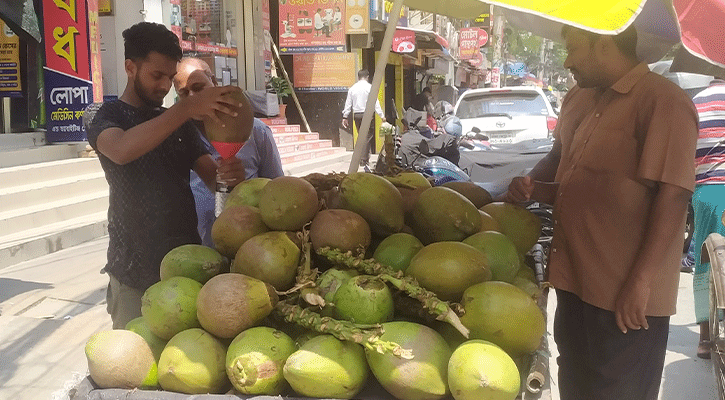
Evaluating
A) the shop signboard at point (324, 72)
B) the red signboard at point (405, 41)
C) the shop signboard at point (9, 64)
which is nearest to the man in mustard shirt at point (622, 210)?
the shop signboard at point (9, 64)

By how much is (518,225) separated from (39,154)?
268 inches

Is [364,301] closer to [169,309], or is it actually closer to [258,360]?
[258,360]

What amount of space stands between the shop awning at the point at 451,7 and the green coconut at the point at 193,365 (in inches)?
88.9

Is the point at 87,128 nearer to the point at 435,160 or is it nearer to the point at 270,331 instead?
the point at 270,331

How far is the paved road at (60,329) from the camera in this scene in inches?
145

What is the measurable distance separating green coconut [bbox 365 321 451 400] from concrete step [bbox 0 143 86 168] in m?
6.77

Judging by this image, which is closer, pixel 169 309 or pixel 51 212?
pixel 169 309

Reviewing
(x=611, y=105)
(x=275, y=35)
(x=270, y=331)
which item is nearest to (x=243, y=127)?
(x=270, y=331)

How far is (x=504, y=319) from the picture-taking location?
135 centimetres

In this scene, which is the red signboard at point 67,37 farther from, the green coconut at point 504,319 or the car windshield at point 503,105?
the green coconut at point 504,319

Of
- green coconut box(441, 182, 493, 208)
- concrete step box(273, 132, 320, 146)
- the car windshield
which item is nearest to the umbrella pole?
green coconut box(441, 182, 493, 208)

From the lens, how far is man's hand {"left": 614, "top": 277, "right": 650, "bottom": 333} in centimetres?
210

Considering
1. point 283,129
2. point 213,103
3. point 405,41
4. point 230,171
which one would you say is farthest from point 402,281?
point 405,41

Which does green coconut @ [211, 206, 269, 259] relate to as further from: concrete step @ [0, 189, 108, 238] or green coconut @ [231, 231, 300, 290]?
concrete step @ [0, 189, 108, 238]
